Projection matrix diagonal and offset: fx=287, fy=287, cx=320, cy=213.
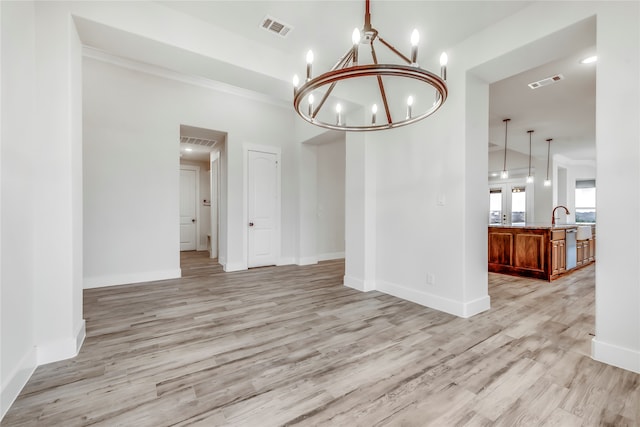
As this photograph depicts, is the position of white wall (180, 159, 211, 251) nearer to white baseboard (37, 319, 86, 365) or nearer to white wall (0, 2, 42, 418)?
white baseboard (37, 319, 86, 365)

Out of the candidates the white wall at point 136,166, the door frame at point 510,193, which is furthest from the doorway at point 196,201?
the door frame at point 510,193

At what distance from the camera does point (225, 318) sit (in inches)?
120

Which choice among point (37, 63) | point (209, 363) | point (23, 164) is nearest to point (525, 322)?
point (209, 363)

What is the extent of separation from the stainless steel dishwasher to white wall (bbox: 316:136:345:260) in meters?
4.33

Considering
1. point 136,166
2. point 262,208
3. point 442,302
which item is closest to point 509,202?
point 442,302

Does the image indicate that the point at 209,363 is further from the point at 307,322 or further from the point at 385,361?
the point at 385,361

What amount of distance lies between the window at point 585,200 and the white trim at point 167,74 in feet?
34.8

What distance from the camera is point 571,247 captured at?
5.27 m

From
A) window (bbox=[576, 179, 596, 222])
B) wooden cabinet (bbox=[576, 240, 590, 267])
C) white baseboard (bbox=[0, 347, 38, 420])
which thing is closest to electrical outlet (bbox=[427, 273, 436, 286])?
white baseboard (bbox=[0, 347, 38, 420])

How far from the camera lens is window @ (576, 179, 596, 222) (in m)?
9.77

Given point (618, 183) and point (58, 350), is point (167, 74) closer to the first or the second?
point (58, 350)

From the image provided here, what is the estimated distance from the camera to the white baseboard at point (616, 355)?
201 cm

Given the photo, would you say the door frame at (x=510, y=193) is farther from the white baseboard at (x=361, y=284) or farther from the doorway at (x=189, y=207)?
the doorway at (x=189, y=207)

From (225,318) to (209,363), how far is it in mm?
920
